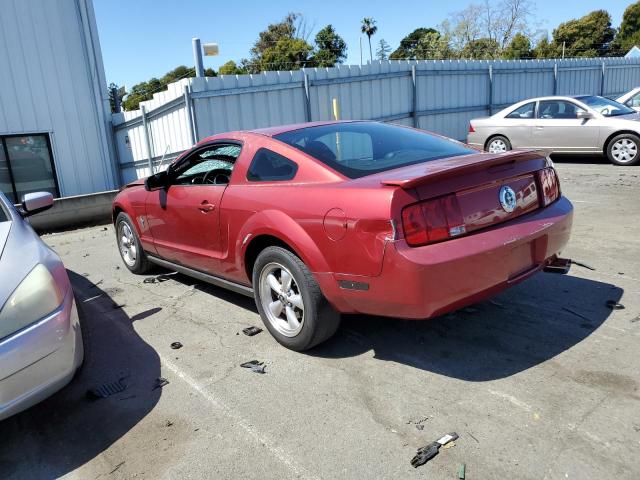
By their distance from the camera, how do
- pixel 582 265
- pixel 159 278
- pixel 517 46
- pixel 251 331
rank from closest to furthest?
pixel 251 331
pixel 582 265
pixel 159 278
pixel 517 46

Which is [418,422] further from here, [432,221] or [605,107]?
[605,107]

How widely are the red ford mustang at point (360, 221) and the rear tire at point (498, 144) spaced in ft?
29.3

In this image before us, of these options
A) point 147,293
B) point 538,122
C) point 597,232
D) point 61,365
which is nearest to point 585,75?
point 538,122

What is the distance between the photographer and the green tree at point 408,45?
6918 cm

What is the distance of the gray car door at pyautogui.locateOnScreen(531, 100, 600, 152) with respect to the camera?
11.3 m

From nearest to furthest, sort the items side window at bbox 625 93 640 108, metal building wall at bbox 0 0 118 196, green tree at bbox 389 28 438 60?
metal building wall at bbox 0 0 118 196
side window at bbox 625 93 640 108
green tree at bbox 389 28 438 60

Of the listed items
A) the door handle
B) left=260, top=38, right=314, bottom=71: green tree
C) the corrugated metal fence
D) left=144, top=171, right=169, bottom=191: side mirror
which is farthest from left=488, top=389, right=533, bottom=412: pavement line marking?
left=260, top=38, right=314, bottom=71: green tree

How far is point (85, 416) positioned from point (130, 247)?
3111mm

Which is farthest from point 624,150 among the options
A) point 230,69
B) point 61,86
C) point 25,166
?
point 230,69

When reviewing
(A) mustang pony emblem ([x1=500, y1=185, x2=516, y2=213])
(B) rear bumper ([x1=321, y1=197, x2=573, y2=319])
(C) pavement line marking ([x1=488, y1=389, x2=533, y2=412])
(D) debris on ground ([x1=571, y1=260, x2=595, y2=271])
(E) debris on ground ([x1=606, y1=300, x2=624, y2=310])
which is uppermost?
(A) mustang pony emblem ([x1=500, y1=185, x2=516, y2=213])

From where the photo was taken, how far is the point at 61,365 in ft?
9.41

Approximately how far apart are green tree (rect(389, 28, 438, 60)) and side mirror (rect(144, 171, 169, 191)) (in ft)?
216

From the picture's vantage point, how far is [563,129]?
11609 millimetres

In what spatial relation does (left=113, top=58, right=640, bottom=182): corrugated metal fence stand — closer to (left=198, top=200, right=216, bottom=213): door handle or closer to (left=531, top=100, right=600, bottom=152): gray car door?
(left=531, top=100, right=600, bottom=152): gray car door
